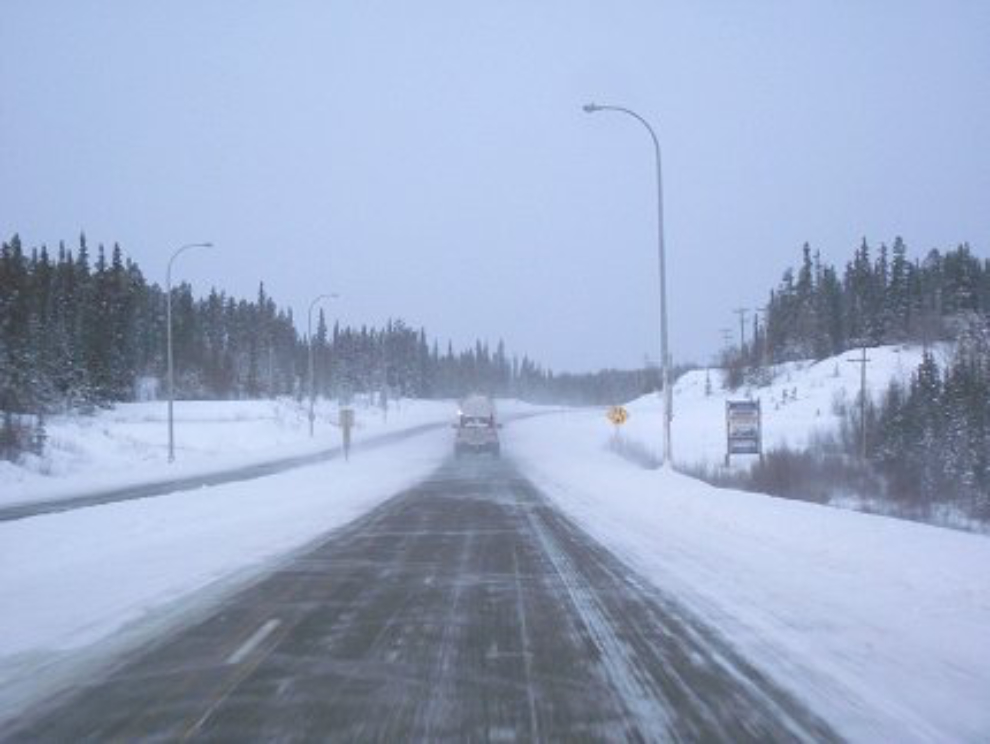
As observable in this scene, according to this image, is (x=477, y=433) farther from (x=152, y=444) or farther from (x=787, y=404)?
(x=787, y=404)

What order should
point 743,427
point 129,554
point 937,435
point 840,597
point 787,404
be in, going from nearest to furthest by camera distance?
1. point 840,597
2. point 129,554
3. point 743,427
4. point 937,435
5. point 787,404

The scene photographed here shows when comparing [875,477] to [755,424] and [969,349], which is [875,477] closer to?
[755,424]

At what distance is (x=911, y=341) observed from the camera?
101 meters

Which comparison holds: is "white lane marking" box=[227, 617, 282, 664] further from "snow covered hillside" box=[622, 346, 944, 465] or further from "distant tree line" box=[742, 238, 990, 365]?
"distant tree line" box=[742, 238, 990, 365]

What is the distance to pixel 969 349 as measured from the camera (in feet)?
188

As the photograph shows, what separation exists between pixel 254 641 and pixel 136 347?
101m

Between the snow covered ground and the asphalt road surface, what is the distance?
20099 millimetres

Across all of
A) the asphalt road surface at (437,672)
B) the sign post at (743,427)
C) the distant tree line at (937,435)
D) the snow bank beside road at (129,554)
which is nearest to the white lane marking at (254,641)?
the asphalt road surface at (437,672)

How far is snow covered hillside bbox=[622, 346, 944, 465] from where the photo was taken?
57.0 metres

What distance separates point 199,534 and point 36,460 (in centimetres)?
2244

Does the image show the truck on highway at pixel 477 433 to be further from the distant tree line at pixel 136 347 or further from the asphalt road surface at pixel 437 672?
the asphalt road surface at pixel 437 672

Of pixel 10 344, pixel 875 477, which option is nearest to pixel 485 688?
pixel 875 477

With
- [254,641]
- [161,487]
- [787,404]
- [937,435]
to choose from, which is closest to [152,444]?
[161,487]

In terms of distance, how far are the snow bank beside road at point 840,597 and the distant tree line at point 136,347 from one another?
2773cm
